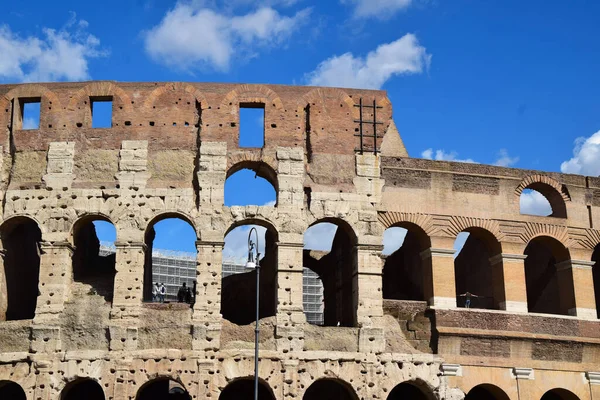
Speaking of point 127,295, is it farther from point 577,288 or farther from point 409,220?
point 577,288

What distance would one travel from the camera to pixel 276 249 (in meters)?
20.3

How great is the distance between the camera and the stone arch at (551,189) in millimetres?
22281

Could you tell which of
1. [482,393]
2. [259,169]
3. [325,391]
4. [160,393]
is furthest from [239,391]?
[482,393]

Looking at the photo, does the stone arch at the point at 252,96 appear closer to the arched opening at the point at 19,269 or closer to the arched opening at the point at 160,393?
the arched opening at the point at 19,269

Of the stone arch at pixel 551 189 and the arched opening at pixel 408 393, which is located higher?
the stone arch at pixel 551 189

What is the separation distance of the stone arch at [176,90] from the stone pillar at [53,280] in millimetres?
4102

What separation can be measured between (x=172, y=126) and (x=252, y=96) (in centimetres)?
216

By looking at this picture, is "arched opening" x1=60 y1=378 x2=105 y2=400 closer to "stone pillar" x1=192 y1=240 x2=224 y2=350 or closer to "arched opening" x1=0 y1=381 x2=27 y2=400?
"arched opening" x1=0 y1=381 x2=27 y2=400

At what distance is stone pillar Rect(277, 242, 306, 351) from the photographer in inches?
768

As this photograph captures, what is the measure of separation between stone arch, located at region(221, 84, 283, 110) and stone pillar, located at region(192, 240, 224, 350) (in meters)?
3.75

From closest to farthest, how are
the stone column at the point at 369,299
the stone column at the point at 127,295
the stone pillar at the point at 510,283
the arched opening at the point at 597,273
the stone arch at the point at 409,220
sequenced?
the stone column at the point at 127,295, the stone column at the point at 369,299, the stone arch at the point at 409,220, the stone pillar at the point at 510,283, the arched opening at the point at 597,273

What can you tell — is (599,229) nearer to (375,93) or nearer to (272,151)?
(375,93)

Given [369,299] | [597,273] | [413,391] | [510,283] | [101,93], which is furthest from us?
[597,273]

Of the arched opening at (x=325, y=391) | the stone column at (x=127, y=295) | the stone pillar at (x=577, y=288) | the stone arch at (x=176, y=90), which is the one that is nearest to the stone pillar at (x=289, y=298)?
the arched opening at (x=325, y=391)
